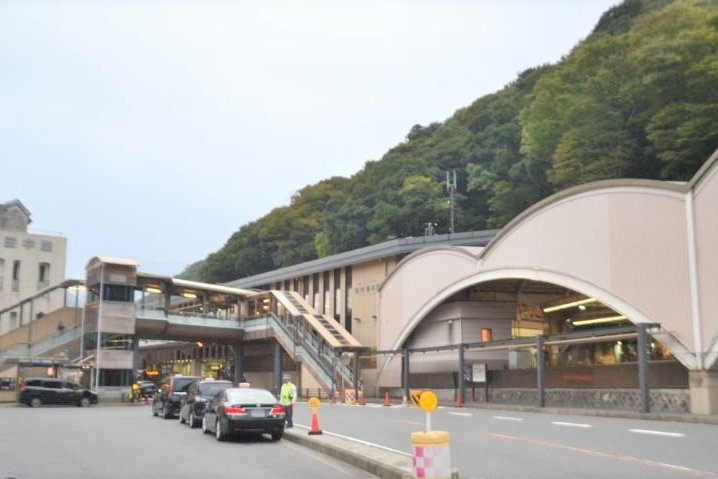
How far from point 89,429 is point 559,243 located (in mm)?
20257

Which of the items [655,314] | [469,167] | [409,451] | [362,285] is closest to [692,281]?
[655,314]

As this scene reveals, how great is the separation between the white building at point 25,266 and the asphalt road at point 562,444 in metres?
50.5

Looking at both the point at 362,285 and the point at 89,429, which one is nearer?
the point at 89,429

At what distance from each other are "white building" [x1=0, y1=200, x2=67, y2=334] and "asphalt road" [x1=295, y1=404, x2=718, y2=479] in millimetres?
50468

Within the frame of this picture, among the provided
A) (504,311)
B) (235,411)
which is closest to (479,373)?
(504,311)

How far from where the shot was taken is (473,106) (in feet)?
273

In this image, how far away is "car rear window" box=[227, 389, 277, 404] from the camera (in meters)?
18.6

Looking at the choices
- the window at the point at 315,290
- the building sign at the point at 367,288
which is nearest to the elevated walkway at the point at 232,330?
the window at the point at 315,290

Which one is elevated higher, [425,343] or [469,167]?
[469,167]

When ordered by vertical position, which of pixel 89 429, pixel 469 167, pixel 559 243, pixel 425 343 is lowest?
pixel 89 429

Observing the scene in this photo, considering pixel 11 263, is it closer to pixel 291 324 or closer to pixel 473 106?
pixel 291 324

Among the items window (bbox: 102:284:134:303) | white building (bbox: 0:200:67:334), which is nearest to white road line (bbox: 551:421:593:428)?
window (bbox: 102:284:134:303)

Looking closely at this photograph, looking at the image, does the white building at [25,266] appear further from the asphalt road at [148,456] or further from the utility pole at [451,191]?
the asphalt road at [148,456]

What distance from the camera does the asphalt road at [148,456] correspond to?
1267 cm
